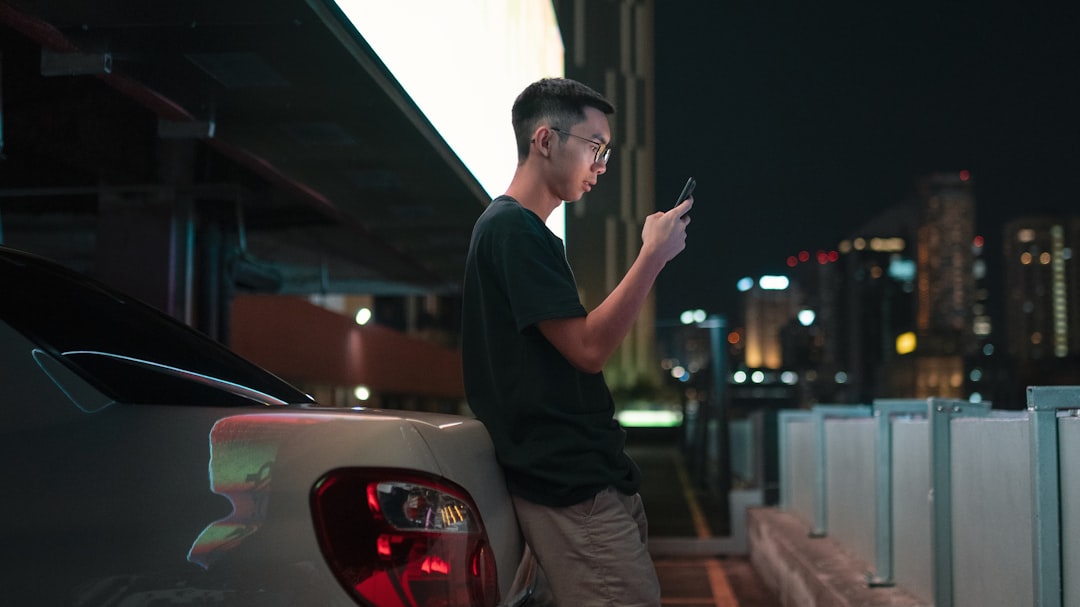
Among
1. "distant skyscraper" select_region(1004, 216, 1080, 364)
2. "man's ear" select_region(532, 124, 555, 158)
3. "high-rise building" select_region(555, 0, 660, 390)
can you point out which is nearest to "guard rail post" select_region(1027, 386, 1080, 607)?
"man's ear" select_region(532, 124, 555, 158)

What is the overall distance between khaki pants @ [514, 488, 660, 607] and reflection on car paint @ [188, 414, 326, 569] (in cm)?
59

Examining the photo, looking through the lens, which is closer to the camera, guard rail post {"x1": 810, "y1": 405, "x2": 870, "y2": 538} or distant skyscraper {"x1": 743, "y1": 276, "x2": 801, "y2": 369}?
guard rail post {"x1": 810, "y1": 405, "x2": 870, "y2": 538}

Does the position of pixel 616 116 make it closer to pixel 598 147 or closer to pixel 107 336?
pixel 598 147

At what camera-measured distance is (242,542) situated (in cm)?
184

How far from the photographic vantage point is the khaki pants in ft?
7.49

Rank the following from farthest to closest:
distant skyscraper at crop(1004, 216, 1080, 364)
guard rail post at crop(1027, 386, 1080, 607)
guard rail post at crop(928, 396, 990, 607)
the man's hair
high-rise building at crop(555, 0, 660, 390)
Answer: distant skyscraper at crop(1004, 216, 1080, 364), high-rise building at crop(555, 0, 660, 390), guard rail post at crop(928, 396, 990, 607), guard rail post at crop(1027, 386, 1080, 607), the man's hair

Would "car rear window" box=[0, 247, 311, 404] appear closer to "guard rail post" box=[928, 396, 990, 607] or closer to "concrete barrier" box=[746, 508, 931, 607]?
"guard rail post" box=[928, 396, 990, 607]

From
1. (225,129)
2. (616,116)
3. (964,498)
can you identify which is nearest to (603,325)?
(964,498)

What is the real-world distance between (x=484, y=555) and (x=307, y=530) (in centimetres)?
34

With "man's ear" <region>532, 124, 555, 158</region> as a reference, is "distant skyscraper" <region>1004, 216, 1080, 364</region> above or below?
above

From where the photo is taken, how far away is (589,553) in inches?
90.2

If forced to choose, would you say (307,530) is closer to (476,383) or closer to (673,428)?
(476,383)

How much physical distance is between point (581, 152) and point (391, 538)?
3.33ft

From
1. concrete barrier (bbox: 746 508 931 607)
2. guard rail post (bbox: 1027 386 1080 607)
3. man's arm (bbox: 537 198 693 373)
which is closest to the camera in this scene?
man's arm (bbox: 537 198 693 373)
